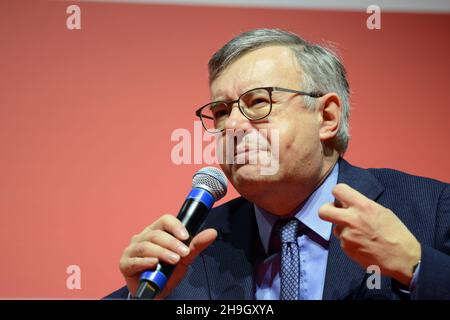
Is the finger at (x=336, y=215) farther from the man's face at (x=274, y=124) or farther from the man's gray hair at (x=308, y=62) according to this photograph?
the man's gray hair at (x=308, y=62)

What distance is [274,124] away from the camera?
4.58 feet

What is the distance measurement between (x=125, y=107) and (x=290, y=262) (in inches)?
31.6

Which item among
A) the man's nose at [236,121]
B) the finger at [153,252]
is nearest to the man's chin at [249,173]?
the man's nose at [236,121]

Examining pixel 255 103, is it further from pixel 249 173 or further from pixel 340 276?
pixel 340 276

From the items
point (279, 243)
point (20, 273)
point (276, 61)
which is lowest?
point (20, 273)

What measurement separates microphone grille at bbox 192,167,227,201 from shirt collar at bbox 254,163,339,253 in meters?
0.28

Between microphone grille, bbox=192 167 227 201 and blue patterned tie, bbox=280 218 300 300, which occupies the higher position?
microphone grille, bbox=192 167 227 201

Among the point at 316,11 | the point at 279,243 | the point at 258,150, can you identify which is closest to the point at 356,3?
the point at 316,11

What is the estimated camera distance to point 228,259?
4.86 ft

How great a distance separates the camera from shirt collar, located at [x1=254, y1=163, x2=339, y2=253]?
4.66 feet

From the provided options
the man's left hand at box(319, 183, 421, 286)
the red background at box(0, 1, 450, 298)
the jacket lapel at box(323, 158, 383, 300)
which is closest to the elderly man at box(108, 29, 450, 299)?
the jacket lapel at box(323, 158, 383, 300)

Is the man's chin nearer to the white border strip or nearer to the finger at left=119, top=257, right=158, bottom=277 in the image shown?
the finger at left=119, top=257, right=158, bottom=277
